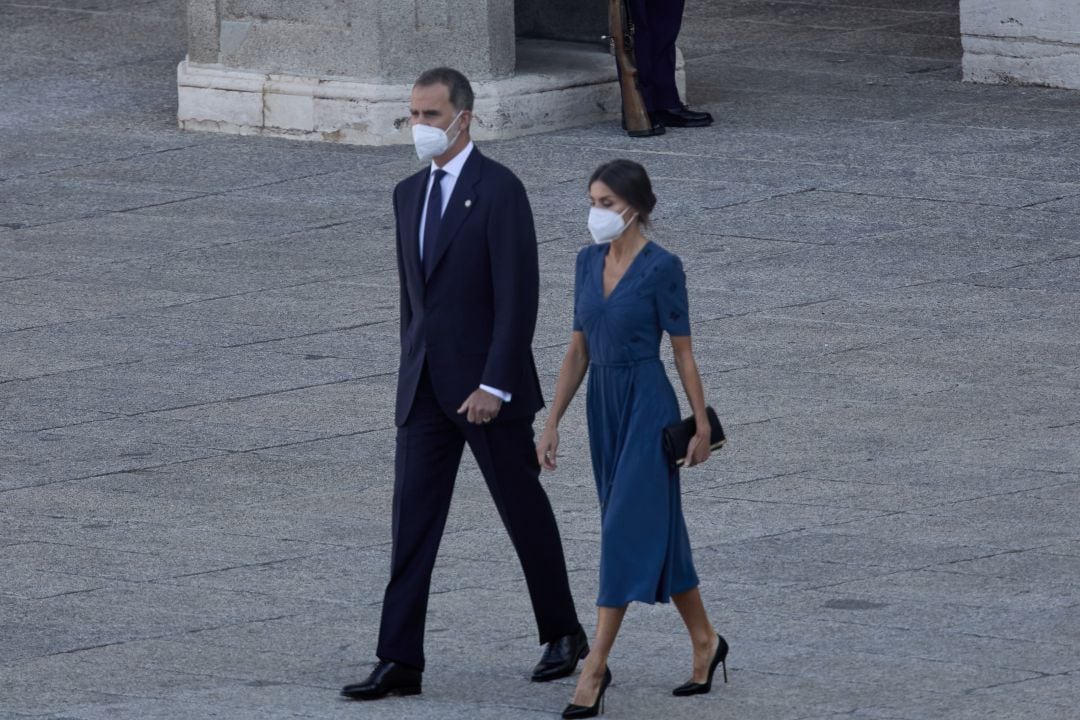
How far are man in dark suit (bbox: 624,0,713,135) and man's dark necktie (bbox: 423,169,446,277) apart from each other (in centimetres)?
802

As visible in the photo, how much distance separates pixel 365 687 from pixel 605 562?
822 mm

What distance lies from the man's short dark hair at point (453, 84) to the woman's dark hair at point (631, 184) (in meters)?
0.49

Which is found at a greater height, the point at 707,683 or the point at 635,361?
the point at 635,361

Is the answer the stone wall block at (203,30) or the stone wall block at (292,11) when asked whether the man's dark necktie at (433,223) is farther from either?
the stone wall block at (203,30)

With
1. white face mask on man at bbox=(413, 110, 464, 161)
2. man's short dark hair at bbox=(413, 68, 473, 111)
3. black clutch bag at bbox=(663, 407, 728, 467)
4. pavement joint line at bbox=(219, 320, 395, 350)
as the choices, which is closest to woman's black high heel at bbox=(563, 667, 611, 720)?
black clutch bag at bbox=(663, 407, 728, 467)

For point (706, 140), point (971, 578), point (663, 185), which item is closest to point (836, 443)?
point (971, 578)

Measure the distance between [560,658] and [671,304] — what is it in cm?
113

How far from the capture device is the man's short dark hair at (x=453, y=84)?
6.68 metres

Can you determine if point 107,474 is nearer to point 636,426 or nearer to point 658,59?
point 636,426

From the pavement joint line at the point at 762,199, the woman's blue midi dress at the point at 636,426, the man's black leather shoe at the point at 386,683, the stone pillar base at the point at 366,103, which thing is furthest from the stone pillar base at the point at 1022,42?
the man's black leather shoe at the point at 386,683

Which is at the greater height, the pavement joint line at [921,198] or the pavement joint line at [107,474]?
the pavement joint line at [921,198]

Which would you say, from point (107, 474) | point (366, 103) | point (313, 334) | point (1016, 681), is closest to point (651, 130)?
point (366, 103)

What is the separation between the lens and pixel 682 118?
14.9m

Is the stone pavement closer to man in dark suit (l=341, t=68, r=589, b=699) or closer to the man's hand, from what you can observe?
man in dark suit (l=341, t=68, r=589, b=699)
